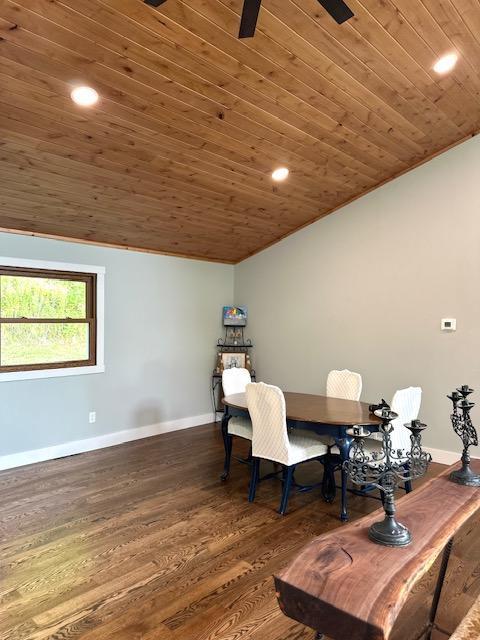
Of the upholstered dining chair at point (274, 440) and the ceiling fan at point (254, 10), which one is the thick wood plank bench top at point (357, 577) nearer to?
the upholstered dining chair at point (274, 440)

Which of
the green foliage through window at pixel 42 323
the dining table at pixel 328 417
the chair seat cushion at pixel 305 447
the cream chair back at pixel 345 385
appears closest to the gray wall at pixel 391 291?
the cream chair back at pixel 345 385

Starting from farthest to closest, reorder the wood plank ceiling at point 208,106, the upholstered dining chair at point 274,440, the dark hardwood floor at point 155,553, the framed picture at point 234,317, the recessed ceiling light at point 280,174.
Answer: the framed picture at point 234,317 < the recessed ceiling light at point 280,174 < the upholstered dining chair at point 274,440 < the wood plank ceiling at point 208,106 < the dark hardwood floor at point 155,553

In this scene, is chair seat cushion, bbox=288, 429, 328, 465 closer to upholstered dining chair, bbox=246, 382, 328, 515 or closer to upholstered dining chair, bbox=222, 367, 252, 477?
upholstered dining chair, bbox=246, 382, 328, 515

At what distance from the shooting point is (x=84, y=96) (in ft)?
9.15

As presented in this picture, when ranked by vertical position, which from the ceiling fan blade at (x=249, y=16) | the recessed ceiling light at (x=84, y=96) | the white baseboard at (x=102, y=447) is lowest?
the white baseboard at (x=102, y=447)

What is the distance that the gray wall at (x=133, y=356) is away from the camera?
14.3 feet

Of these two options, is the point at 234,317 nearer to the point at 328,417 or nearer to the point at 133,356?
the point at 133,356

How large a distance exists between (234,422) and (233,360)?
2.14 meters

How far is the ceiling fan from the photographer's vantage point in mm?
1832

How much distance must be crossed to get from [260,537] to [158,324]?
10.5 feet

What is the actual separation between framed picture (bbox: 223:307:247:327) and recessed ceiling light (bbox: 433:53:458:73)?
3.77m

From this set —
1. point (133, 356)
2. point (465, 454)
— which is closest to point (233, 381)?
point (133, 356)

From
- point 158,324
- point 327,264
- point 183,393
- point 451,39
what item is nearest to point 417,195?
point 327,264

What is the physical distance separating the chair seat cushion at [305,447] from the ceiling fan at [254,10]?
2654 mm
